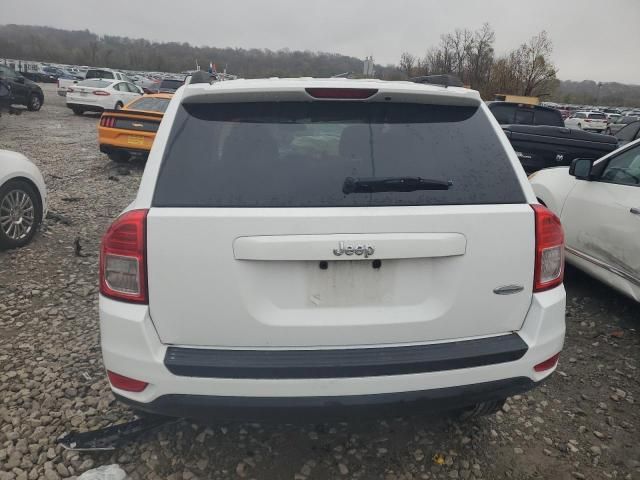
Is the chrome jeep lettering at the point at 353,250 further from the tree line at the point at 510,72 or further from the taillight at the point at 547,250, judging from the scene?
the tree line at the point at 510,72

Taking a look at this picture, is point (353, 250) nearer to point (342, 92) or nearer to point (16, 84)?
point (342, 92)

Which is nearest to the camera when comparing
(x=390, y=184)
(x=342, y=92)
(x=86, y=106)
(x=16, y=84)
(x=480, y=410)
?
(x=390, y=184)

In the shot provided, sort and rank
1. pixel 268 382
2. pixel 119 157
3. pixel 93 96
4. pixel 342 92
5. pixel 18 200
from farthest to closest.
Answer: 1. pixel 93 96
2. pixel 119 157
3. pixel 18 200
4. pixel 342 92
5. pixel 268 382

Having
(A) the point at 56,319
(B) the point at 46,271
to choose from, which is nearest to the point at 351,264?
(A) the point at 56,319

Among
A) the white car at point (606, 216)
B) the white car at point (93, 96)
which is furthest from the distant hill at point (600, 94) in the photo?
the white car at point (606, 216)

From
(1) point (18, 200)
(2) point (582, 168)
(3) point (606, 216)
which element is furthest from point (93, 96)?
(3) point (606, 216)

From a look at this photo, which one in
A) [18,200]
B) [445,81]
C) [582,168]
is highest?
[445,81]

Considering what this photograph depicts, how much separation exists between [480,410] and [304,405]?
1.16m

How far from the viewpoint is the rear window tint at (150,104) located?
1056 cm

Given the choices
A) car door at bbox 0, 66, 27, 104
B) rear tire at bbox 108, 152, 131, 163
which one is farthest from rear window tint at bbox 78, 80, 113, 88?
rear tire at bbox 108, 152, 131, 163

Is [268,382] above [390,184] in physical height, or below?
below

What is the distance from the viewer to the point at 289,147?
6.40 ft

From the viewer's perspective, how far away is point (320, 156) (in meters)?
1.96

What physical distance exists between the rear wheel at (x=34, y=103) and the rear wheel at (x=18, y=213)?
59.6ft
